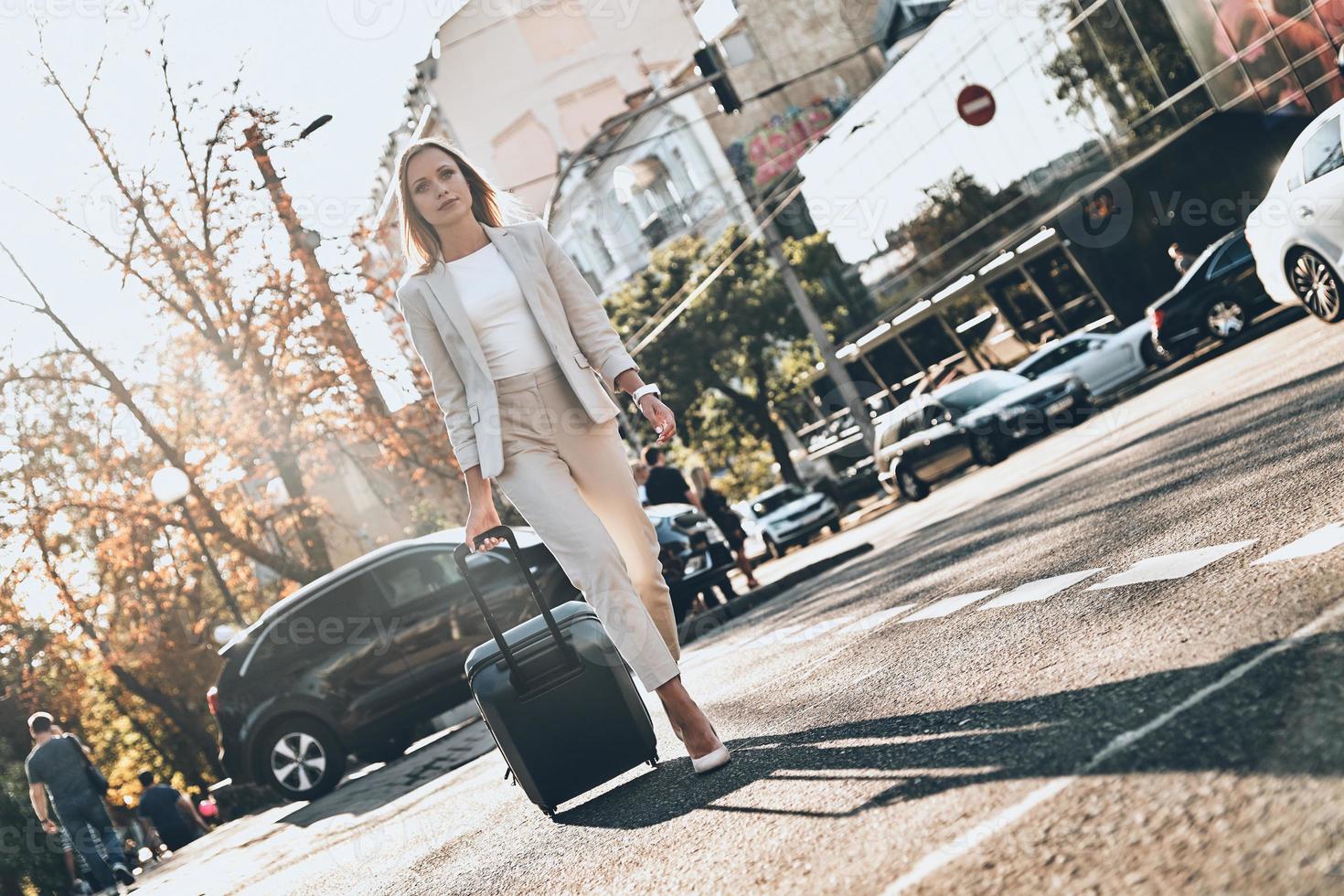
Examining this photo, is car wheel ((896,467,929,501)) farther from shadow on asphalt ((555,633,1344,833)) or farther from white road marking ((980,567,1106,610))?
shadow on asphalt ((555,633,1344,833))

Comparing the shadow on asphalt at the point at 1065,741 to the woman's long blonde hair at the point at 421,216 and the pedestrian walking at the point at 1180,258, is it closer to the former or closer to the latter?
the woman's long blonde hair at the point at 421,216

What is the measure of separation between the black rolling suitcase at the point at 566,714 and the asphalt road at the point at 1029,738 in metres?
0.15

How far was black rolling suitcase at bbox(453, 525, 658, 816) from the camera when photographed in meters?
4.88

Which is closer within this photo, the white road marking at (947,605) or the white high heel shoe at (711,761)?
the white high heel shoe at (711,761)

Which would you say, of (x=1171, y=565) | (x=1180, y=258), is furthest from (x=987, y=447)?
(x=1171, y=565)

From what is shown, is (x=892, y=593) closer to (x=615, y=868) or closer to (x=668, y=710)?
(x=668, y=710)

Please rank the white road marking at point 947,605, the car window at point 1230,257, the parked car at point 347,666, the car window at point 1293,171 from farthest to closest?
1. the car window at point 1230,257
2. the parked car at point 347,666
3. the car window at point 1293,171
4. the white road marking at point 947,605

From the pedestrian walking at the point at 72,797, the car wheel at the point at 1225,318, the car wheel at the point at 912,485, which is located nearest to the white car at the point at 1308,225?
the car wheel at the point at 1225,318

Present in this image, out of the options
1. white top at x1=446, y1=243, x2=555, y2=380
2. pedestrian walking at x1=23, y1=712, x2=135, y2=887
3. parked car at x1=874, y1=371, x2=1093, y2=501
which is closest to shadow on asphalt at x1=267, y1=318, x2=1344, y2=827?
white top at x1=446, y1=243, x2=555, y2=380

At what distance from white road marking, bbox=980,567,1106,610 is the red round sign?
27525 mm

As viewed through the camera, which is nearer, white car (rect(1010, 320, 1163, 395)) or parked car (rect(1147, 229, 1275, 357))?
parked car (rect(1147, 229, 1275, 357))

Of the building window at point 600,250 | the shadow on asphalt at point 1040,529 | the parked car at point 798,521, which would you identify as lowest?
the parked car at point 798,521

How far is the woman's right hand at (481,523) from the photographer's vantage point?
4746mm

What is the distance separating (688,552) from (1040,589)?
28.3ft
